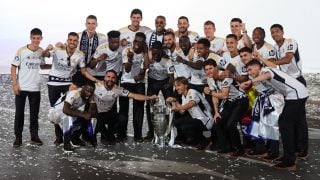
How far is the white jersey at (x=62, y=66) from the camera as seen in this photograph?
330 inches

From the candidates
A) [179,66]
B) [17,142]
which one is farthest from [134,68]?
[17,142]

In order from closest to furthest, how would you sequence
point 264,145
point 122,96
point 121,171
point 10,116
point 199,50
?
point 121,171, point 264,145, point 199,50, point 122,96, point 10,116

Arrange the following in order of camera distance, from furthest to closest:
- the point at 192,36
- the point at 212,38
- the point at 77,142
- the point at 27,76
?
1. the point at 192,36
2. the point at 212,38
3. the point at 77,142
4. the point at 27,76

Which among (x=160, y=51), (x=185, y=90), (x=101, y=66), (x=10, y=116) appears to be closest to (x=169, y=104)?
(x=185, y=90)

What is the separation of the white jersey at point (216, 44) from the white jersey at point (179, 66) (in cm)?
69

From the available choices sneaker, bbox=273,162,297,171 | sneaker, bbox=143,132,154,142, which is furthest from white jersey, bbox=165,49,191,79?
sneaker, bbox=273,162,297,171

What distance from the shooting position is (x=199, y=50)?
8.27 m

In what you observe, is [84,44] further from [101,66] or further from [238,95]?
[238,95]

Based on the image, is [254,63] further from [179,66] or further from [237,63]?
[179,66]

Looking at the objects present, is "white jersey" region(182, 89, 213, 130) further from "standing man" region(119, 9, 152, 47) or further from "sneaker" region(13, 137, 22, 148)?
"sneaker" region(13, 137, 22, 148)

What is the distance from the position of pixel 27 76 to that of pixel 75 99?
101cm

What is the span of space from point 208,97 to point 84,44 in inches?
107

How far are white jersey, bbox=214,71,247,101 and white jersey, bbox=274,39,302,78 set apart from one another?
85cm

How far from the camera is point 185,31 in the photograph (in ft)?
30.2
